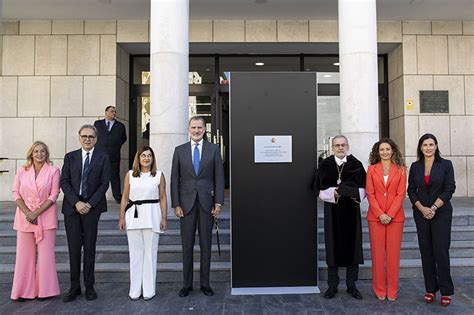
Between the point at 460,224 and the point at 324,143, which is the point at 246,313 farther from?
the point at 324,143

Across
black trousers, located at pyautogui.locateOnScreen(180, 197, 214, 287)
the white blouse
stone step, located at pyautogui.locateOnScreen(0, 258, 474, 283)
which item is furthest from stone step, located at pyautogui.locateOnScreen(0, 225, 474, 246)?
the white blouse

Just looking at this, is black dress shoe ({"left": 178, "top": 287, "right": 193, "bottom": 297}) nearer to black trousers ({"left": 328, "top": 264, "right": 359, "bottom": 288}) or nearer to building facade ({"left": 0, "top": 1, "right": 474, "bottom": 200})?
black trousers ({"left": 328, "top": 264, "right": 359, "bottom": 288})

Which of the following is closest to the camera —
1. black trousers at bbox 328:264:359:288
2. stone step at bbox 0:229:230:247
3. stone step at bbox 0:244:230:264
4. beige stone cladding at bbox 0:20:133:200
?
black trousers at bbox 328:264:359:288

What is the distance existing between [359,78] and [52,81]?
708 centimetres

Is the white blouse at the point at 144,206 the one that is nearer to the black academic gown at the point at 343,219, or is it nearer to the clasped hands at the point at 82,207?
the clasped hands at the point at 82,207

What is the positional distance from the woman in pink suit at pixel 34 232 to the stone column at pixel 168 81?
7.42 ft

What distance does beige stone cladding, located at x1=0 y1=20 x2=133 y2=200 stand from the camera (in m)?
9.38

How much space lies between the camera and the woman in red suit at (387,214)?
176 inches

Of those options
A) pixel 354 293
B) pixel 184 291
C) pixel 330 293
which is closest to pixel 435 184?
pixel 354 293

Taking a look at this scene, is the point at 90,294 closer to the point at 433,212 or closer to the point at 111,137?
the point at 433,212

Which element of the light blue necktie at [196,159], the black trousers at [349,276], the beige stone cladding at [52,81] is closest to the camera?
the black trousers at [349,276]

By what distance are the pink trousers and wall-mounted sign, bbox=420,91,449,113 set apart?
879 centimetres

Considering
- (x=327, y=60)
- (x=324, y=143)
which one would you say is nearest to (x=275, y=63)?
(x=327, y=60)

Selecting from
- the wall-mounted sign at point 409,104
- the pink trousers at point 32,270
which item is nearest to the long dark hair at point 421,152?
the pink trousers at point 32,270
